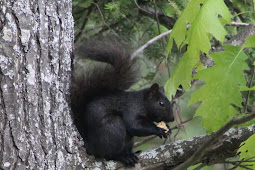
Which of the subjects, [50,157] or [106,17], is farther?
[106,17]

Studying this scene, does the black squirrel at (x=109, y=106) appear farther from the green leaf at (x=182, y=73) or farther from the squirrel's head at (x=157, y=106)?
the green leaf at (x=182, y=73)

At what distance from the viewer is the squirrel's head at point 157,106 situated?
8.04 feet

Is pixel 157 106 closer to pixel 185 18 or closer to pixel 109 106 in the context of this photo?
pixel 109 106

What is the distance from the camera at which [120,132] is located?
212 centimetres

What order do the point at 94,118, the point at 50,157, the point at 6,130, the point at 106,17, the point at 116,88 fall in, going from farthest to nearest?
the point at 106,17 → the point at 116,88 → the point at 94,118 → the point at 50,157 → the point at 6,130

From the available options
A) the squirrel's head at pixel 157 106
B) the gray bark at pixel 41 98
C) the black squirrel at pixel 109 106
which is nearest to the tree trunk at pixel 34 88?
the gray bark at pixel 41 98

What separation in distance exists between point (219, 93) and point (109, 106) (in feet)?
2.36

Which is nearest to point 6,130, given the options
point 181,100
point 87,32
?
point 87,32

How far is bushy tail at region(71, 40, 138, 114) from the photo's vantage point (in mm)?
2074

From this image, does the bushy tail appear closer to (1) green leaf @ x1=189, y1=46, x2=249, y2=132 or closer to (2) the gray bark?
(2) the gray bark

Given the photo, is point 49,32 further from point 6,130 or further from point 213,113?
point 213,113

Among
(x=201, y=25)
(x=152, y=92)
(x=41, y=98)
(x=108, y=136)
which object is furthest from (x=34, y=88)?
(x=152, y=92)

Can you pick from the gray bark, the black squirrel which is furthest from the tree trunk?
the black squirrel

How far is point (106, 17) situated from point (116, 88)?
2.06ft
